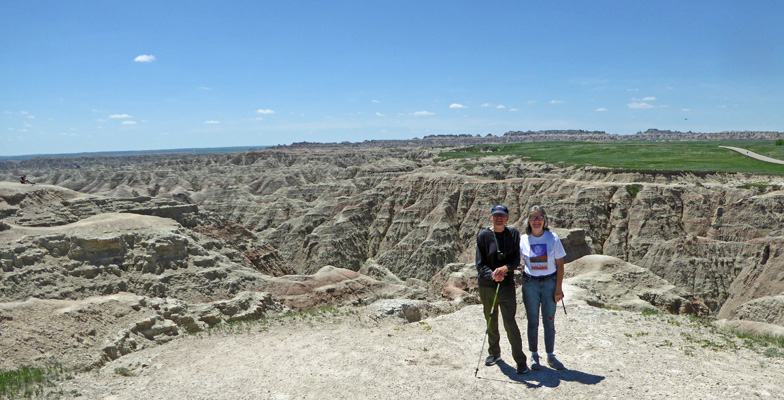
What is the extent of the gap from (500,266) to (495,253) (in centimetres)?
23

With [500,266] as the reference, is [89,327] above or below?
below

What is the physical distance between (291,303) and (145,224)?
993 cm

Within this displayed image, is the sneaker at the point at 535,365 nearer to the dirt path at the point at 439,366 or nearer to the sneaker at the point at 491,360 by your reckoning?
the dirt path at the point at 439,366

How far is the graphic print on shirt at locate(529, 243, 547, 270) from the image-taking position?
782 centimetres

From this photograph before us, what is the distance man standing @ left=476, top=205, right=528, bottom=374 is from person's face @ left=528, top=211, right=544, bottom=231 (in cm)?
32

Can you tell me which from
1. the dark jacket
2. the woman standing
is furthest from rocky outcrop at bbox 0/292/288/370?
the woman standing

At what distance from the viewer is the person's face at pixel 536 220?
7.73 m

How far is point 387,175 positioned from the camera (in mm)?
70000

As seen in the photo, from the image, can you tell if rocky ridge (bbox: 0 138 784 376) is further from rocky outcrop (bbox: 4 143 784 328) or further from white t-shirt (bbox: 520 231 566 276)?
white t-shirt (bbox: 520 231 566 276)

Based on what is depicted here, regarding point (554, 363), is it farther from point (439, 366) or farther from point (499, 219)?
point (499, 219)

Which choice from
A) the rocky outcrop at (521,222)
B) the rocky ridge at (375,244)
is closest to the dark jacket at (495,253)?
the rocky ridge at (375,244)

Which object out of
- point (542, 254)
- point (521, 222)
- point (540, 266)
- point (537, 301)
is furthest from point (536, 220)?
point (521, 222)

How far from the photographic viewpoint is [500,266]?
307 inches

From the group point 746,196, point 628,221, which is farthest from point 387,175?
point 746,196
